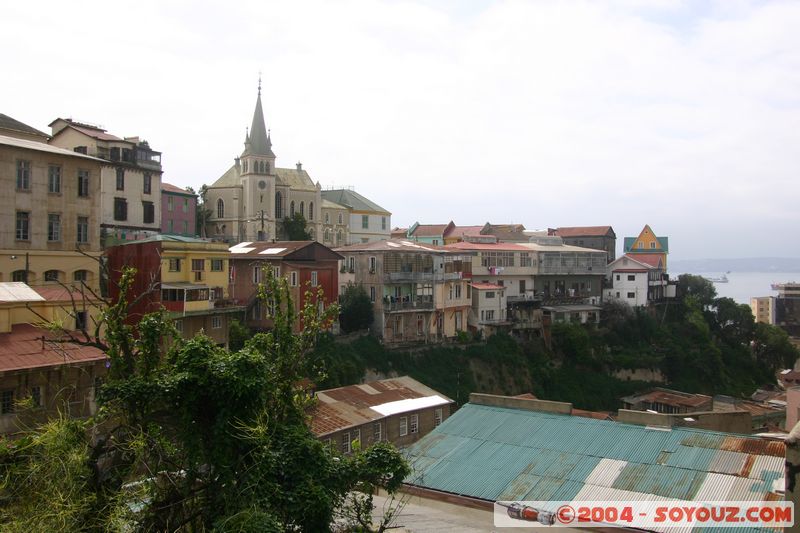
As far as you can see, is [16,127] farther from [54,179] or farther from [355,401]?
[355,401]

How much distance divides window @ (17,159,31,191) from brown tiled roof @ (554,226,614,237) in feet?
175

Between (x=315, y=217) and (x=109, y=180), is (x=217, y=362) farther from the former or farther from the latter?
(x=315, y=217)

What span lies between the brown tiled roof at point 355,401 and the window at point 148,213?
19389 mm

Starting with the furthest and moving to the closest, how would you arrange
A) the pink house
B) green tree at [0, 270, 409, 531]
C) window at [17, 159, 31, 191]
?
1. the pink house
2. window at [17, 159, 31, 191]
3. green tree at [0, 270, 409, 531]

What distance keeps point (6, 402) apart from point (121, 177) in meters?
22.7

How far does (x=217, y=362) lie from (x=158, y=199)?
33.8 meters

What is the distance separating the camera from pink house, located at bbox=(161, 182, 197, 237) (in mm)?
45250

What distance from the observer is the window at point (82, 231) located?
29053 millimetres

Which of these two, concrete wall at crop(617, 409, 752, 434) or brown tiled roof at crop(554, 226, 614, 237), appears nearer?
concrete wall at crop(617, 409, 752, 434)

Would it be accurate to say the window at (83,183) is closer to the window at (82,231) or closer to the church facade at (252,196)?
the window at (82,231)

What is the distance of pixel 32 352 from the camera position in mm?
20516

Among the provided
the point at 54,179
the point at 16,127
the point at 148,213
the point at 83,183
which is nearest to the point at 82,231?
the point at 83,183

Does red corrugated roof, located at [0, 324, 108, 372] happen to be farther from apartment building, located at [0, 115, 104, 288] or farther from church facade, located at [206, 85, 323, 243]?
church facade, located at [206, 85, 323, 243]

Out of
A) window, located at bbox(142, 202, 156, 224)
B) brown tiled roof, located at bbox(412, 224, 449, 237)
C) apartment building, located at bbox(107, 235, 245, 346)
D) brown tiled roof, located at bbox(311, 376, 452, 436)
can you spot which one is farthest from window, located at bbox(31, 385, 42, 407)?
brown tiled roof, located at bbox(412, 224, 449, 237)
